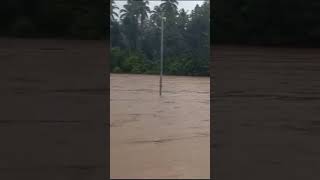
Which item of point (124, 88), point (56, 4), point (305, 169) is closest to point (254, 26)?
point (305, 169)

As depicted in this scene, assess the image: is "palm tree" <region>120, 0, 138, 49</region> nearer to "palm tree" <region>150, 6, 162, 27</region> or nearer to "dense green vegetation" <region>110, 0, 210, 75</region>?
"dense green vegetation" <region>110, 0, 210, 75</region>

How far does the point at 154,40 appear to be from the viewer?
403 inches

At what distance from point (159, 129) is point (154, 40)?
4.07 metres

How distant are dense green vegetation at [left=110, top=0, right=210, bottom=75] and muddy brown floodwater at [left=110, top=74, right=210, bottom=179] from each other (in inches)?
11.2

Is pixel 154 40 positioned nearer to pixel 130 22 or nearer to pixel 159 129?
pixel 130 22

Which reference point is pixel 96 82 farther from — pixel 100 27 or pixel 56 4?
pixel 56 4

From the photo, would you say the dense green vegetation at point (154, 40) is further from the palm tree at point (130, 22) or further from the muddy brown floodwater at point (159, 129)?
the muddy brown floodwater at point (159, 129)

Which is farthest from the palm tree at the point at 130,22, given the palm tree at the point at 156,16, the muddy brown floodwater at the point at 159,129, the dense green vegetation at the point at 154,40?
the muddy brown floodwater at the point at 159,129

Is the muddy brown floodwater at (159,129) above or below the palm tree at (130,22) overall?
below

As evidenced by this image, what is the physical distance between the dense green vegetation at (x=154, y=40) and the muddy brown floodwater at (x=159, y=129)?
28 centimetres

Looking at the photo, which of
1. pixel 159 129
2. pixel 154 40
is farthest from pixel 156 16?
pixel 159 129

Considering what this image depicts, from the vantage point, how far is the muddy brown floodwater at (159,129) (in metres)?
4.18

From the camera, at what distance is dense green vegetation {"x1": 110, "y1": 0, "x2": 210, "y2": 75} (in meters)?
8.31

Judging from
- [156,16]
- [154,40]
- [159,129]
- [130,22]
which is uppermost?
[156,16]
